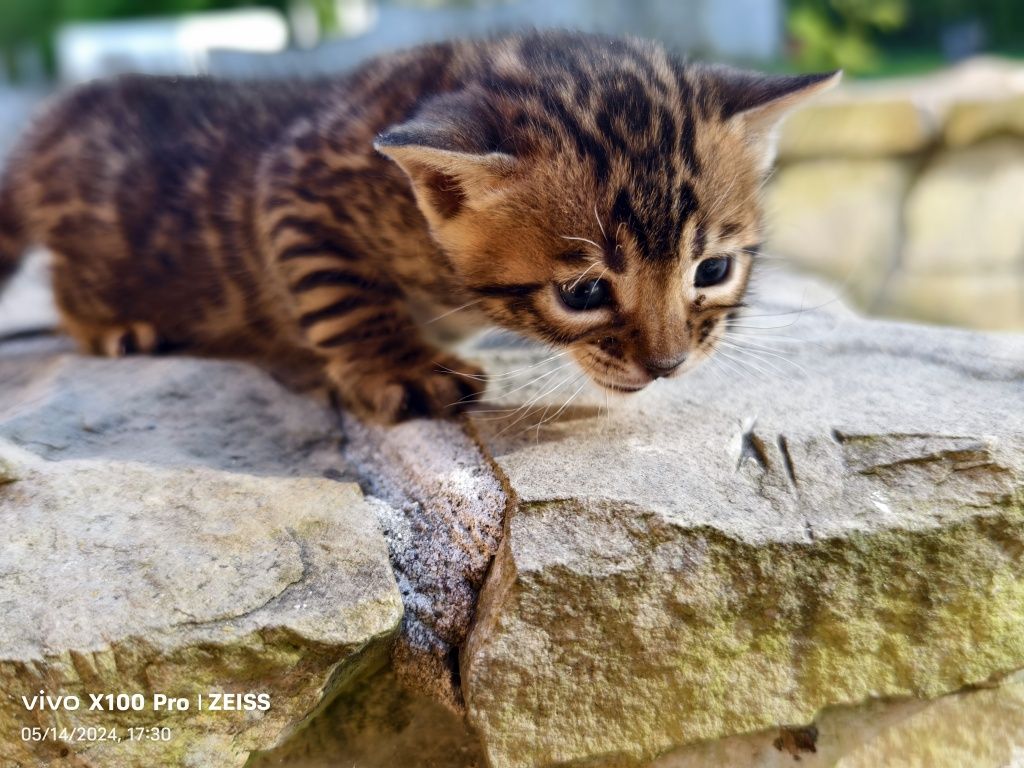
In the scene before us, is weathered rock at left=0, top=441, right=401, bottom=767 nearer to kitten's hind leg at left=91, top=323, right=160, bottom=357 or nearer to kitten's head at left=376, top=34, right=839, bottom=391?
kitten's head at left=376, top=34, right=839, bottom=391

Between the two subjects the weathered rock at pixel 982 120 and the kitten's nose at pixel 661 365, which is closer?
the kitten's nose at pixel 661 365

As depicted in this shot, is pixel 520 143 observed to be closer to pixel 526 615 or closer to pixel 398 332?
pixel 398 332

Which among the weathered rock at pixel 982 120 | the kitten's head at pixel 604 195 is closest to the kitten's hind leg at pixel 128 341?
the kitten's head at pixel 604 195

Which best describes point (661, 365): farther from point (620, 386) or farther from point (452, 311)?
point (452, 311)

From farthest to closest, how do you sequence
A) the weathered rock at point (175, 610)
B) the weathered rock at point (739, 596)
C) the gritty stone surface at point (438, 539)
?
the gritty stone surface at point (438, 539), the weathered rock at point (739, 596), the weathered rock at point (175, 610)

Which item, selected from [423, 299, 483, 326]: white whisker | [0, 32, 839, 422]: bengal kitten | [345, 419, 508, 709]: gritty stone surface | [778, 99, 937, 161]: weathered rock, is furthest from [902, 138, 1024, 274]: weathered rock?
[345, 419, 508, 709]: gritty stone surface

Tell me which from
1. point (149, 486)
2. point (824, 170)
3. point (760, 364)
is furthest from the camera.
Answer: point (824, 170)

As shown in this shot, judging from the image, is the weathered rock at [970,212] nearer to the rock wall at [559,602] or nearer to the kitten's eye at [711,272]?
the rock wall at [559,602]

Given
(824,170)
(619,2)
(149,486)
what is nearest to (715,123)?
(149,486)
